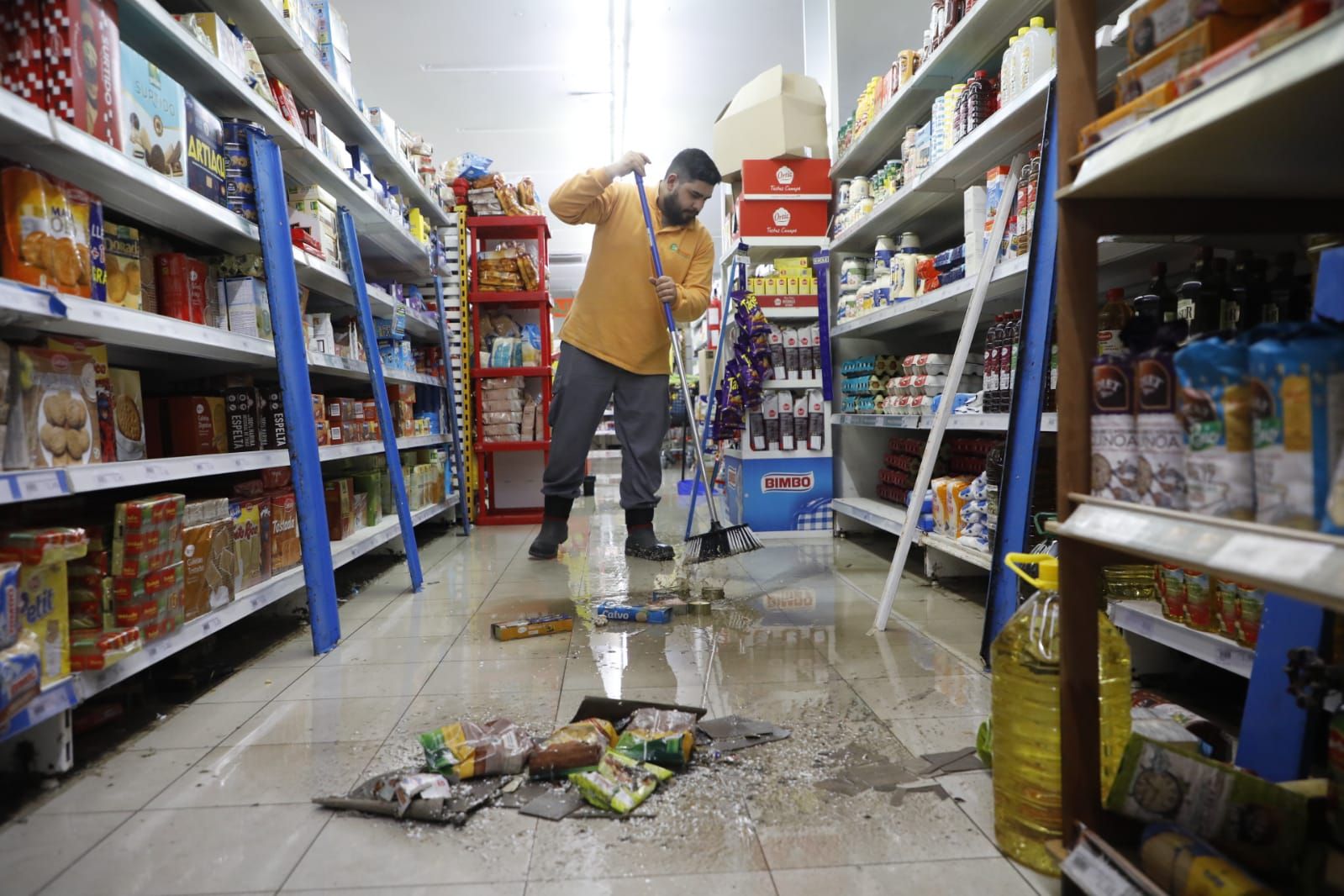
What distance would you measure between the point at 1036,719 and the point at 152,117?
257 centimetres

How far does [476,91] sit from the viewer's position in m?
8.05

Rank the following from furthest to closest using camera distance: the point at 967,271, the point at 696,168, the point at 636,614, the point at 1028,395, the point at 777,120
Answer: the point at 777,120
the point at 696,168
the point at 967,271
the point at 636,614
the point at 1028,395

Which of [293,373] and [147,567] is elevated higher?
[293,373]

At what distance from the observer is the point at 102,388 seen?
6.44 feet

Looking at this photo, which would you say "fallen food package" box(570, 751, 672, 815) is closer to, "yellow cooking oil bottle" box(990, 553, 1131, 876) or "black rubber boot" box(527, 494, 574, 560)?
"yellow cooking oil bottle" box(990, 553, 1131, 876)

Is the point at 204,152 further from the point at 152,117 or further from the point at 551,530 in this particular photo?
the point at 551,530

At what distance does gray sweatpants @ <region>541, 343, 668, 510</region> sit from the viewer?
4.18m

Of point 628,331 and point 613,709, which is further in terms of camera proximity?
point 628,331

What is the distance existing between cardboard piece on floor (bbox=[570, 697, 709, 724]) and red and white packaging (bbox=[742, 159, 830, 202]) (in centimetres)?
365

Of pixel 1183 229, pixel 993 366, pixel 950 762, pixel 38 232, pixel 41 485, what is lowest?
pixel 950 762

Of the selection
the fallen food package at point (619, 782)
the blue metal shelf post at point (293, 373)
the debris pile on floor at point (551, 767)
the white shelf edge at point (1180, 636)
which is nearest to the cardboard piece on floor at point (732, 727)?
the debris pile on floor at point (551, 767)

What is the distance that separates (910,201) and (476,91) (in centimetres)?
574

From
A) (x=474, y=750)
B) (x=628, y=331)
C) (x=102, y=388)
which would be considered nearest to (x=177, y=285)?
(x=102, y=388)

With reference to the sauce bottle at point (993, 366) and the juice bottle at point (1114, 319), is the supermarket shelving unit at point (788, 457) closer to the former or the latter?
the sauce bottle at point (993, 366)
